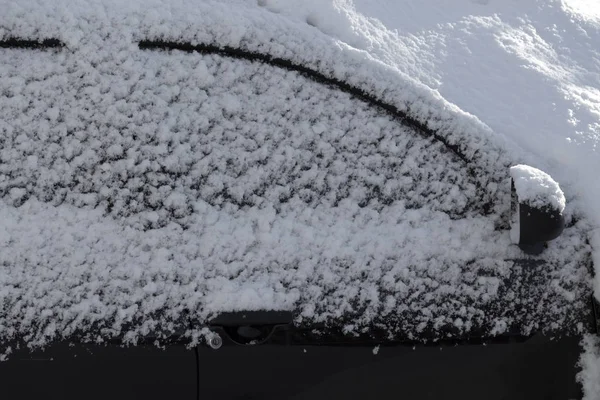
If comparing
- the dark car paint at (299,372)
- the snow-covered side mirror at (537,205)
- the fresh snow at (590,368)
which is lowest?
the dark car paint at (299,372)

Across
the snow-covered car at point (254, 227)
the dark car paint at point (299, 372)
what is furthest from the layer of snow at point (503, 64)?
the dark car paint at point (299, 372)

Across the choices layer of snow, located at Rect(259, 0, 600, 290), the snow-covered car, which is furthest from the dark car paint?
layer of snow, located at Rect(259, 0, 600, 290)

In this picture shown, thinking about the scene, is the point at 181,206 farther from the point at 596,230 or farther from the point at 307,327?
the point at 596,230

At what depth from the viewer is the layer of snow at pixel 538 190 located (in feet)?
6.36

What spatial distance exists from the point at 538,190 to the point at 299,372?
0.72 m

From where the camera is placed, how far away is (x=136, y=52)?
6.83 feet

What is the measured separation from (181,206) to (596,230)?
3.42 feet

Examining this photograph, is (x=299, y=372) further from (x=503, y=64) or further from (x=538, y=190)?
(x=503, y=64)

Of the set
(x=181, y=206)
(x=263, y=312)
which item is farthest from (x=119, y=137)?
(x=263, y=312)

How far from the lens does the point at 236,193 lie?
2.02 m

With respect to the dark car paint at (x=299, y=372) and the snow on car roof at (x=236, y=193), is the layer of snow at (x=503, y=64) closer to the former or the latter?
the snow on car roof at (x=236, y=193)

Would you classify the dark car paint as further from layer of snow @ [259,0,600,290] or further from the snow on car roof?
layer of snow @ [259,0,600,290]

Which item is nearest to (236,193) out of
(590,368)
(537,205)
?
(537,205)

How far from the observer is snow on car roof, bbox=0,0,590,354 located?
1.95m
